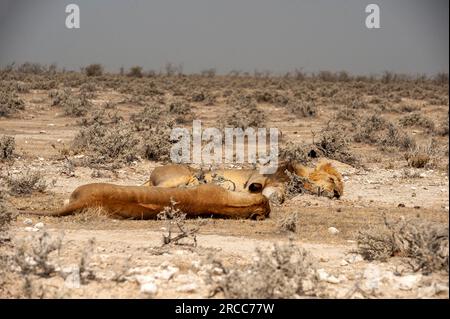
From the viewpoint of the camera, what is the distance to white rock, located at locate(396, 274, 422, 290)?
5.04 m

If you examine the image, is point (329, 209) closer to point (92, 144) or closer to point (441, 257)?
point (441, 257)

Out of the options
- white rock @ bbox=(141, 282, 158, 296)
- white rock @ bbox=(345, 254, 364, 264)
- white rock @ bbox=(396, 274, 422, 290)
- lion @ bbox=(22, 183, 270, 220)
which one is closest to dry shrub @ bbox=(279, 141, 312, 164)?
lion @ bbox=(22, 183, 270, 220)

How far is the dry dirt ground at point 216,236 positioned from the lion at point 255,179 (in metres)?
0.23

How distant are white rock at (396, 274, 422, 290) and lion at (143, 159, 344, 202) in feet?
12.3

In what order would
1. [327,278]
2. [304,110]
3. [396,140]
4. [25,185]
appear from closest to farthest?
[327,278] → [25,185] → [396,140] → [304,110]

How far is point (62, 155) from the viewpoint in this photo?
1240 cm

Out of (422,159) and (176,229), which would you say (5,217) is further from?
(422,159)

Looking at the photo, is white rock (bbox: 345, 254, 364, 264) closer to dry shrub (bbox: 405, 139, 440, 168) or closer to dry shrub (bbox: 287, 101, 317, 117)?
dry shrub (bbox: 405, 139, 440, 168)

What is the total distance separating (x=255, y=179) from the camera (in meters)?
8.93

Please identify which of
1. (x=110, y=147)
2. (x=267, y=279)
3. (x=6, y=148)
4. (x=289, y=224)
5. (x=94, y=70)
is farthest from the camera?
(x=94, y=70)

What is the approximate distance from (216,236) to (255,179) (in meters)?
2.16

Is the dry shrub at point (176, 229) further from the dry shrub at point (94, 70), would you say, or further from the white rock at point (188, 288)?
the dry shrub at point (94, 70)

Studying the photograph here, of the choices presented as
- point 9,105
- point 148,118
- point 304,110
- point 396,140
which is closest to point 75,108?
point 9,105

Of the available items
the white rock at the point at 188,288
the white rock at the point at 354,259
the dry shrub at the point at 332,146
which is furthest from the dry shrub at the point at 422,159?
the white rock at the point at 188,288
